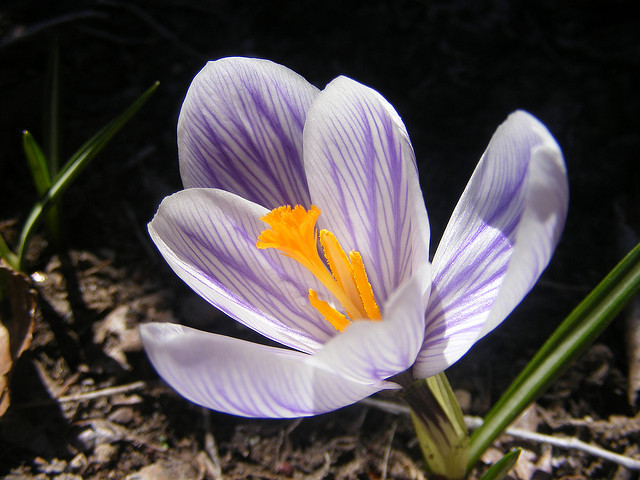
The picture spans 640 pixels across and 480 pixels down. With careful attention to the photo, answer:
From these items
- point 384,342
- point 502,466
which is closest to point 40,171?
point 384,342

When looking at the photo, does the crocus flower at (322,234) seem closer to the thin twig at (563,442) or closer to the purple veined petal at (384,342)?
the purple veined petal at (384,342)

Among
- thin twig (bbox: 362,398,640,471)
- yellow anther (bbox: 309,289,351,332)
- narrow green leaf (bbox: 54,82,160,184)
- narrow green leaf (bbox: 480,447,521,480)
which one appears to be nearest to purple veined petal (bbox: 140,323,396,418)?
yellow anther (bbox: 309,289,351,332)

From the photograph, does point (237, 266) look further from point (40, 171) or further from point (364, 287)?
point (40, 171)

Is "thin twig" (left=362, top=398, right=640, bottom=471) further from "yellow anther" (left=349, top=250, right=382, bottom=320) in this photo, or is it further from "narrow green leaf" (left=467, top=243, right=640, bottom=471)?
"yellow anther" (left=349, top=250, right=382, bottom=320)

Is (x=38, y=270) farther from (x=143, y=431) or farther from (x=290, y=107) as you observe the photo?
(x=290, y=107)

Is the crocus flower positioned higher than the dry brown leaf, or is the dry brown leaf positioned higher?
the crocus flower

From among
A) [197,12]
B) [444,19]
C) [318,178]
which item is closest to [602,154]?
[444,19]

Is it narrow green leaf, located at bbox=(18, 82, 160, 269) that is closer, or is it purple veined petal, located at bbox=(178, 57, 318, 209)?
purple veined petal, located at bbox=(178, 57, 318, 209)
